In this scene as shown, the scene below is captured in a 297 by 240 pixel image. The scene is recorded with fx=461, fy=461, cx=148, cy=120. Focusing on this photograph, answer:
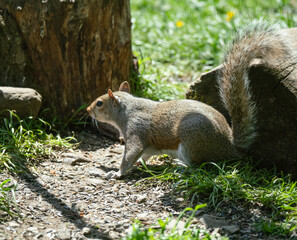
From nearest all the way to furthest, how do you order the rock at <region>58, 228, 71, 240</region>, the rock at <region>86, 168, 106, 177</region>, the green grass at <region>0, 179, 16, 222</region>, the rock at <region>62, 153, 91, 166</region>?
the rock at <region>58, 228, 71, 240</region> → the green grass at <region>0, 179, 16, 222</region> → the rock at <region>86, 168, 106, 177</region> → the rock at <region>62, 153, 91, 166</region>

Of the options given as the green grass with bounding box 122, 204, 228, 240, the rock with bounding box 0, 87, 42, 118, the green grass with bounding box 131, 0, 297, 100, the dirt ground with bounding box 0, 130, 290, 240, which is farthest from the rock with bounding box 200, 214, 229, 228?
the green grass with bounding box 131, 0, 297, 100

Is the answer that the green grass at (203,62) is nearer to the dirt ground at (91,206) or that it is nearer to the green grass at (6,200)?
the dirt ground at (91,206)

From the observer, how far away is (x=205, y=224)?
3.83 meters

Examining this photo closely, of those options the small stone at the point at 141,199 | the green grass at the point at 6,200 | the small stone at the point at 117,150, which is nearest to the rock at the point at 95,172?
the small stone at the point at 117,150

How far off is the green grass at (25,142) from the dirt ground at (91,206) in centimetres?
12

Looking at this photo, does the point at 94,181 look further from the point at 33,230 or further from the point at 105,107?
the point at 33,230

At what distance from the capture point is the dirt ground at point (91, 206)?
3746 mm

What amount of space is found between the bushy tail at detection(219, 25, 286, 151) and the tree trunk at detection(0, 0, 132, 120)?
5.61ft

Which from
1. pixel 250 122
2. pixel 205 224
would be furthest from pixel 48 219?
Answer: pixel 250 122

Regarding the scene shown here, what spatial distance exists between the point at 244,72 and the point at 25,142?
2.47 metres

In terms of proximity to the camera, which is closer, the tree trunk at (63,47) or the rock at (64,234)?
the rock at (64,234)

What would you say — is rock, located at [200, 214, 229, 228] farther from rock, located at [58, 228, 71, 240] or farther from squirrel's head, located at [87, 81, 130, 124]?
squirrel's head, located at [87, 81, 130, 124]

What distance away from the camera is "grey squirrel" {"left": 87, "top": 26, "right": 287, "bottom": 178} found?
4.65m

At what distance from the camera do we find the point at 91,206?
4.25 meters
